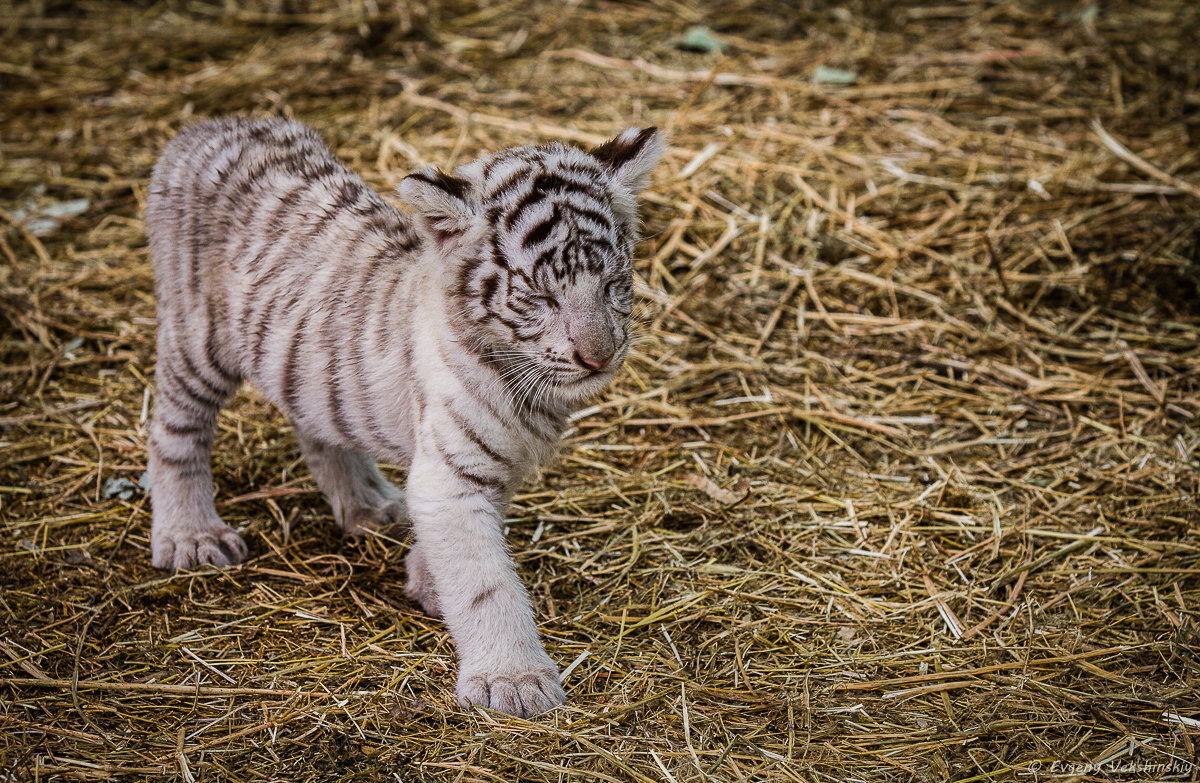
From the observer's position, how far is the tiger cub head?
2990 mm

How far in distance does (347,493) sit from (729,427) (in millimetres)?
1556

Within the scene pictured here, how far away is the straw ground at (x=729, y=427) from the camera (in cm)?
295

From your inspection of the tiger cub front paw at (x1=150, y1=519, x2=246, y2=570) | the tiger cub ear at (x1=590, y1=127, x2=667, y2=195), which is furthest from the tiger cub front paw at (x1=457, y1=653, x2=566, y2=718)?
the tiger cub ear at (x1=590, y1=127, x2=667, y2=195)

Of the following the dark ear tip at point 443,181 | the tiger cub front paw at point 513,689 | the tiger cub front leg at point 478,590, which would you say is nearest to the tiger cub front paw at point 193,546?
the tiger cub front leg at point 478,590

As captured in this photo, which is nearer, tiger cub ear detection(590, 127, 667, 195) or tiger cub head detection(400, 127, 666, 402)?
tiger cub head detection(400, 127, 666, 402)

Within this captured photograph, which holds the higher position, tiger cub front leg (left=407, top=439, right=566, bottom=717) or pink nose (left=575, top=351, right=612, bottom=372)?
pink nose (left=575, top=351, right=612, bottom=372)

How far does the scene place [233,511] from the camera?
13.1ft

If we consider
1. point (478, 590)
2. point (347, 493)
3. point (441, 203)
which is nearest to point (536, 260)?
point (441, 203)

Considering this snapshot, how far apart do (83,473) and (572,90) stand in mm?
3771

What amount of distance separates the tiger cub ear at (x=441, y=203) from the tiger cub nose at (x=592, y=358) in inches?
18.9

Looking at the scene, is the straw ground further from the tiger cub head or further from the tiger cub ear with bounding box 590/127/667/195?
the tiger cub ear with bounding box 590/127/667/195

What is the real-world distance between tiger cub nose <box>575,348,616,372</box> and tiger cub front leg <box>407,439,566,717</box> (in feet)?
1.63

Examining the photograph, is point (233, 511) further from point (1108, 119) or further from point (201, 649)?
point (1108, 119)

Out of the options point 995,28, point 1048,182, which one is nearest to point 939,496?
point 1048,182
